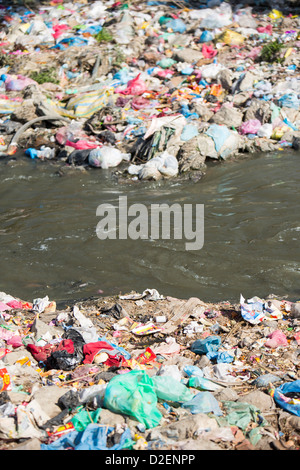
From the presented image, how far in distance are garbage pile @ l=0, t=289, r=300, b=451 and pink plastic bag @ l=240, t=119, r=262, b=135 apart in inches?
184

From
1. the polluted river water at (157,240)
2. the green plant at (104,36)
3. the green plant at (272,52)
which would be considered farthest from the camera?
the green plant at (104,36)

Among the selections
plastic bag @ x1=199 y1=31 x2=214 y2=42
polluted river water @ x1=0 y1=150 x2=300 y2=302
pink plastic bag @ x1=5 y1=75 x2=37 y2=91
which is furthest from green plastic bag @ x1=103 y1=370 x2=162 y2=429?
plastic bag @ x1=199 y1=31 x2=214 y2=42

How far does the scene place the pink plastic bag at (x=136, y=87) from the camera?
9.80 metres

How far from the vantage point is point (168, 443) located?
2.41 metres

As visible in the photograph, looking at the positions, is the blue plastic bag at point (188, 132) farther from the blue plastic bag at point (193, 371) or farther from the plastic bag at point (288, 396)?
the plastic bag at point (288, 396)

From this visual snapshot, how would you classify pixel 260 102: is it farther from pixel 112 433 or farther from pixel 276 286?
pixel 112 433

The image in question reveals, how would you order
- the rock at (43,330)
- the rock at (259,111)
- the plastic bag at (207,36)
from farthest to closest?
the plastic bag at (207,36) < the rock at (259,111) < the rock at (43,330)

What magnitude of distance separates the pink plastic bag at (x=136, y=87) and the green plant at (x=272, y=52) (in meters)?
2.66

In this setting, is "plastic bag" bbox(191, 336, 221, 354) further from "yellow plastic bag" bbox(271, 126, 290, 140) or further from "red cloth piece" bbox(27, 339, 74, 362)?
"yellow plastic bag" bbox(271, 126, 290, 140)

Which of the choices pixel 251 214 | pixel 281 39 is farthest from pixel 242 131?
pixel 281 39

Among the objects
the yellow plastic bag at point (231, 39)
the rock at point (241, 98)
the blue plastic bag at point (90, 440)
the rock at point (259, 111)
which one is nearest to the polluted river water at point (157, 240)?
the rock at point (259, 111)

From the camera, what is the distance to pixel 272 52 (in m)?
10.3

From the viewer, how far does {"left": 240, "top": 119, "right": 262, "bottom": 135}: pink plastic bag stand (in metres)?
8.31

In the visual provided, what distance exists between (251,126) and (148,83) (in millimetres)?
2864
